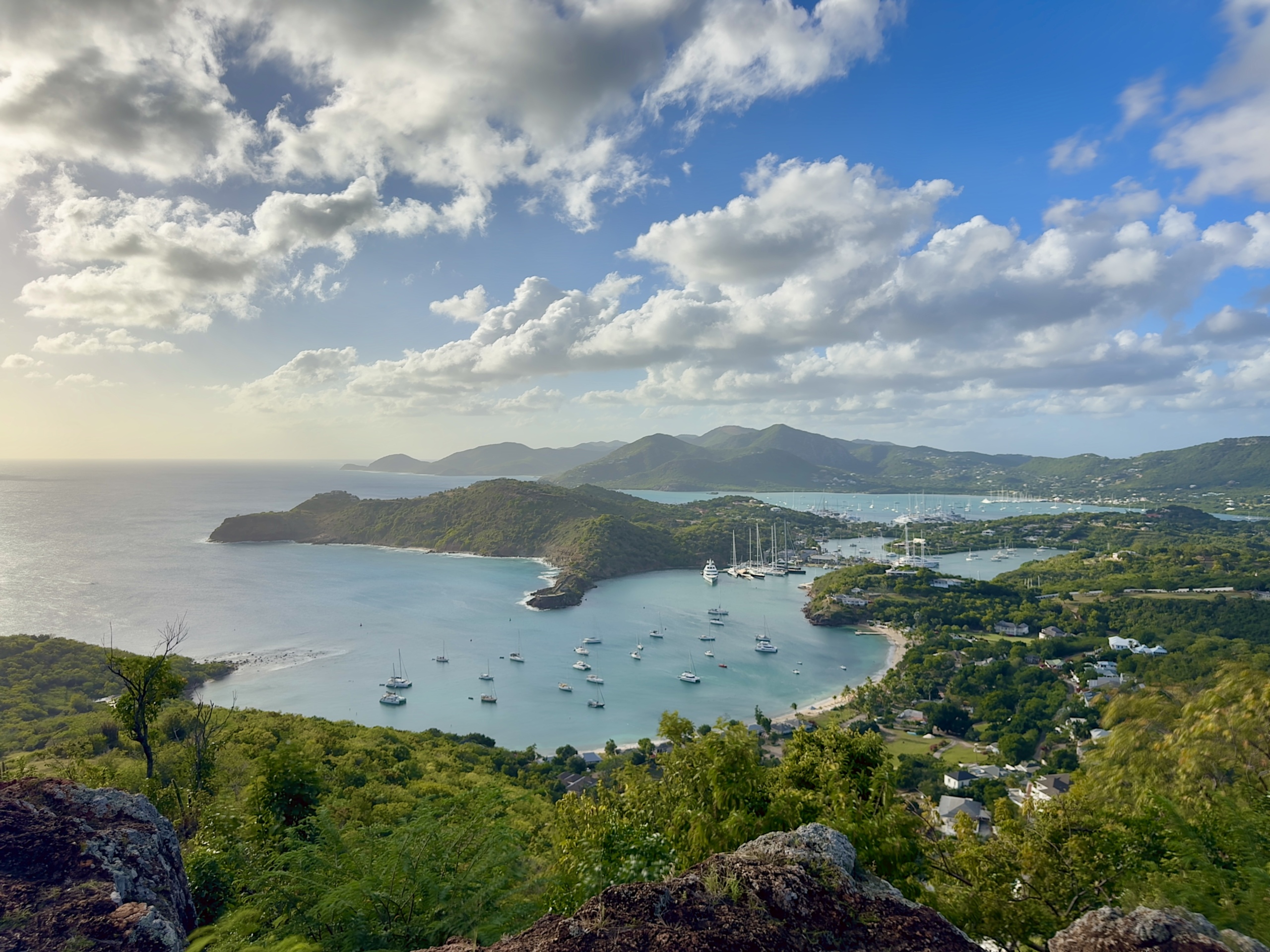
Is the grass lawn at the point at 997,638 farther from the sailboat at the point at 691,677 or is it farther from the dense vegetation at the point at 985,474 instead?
the dense vegetation at the point at 985,474

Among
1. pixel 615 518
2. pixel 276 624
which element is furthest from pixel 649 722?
pixel 615 518

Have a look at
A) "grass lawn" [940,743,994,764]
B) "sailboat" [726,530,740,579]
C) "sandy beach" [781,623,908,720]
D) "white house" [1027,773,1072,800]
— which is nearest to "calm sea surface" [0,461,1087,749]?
"sandy beach" [781,623,908,720]

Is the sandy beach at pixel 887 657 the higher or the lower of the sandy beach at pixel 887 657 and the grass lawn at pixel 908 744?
the lower

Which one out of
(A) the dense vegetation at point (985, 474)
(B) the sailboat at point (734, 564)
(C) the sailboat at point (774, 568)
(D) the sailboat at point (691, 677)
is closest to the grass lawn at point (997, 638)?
(D) the sailboat at point (691, 677)

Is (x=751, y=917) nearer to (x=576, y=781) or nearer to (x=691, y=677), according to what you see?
(x=576, y=781)

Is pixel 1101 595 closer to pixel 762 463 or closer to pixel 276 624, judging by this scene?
pixel 276 624
